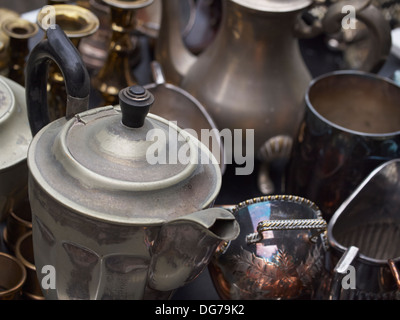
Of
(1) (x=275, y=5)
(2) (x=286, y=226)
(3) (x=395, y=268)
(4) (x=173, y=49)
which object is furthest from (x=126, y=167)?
(4) (x=173, y=49)

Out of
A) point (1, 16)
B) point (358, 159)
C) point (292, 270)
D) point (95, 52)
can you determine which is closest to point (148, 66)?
point (95, 52)

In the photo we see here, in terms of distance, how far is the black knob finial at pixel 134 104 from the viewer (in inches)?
21.7

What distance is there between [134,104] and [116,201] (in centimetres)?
9

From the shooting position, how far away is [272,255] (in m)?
0.66

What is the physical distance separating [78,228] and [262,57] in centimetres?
49

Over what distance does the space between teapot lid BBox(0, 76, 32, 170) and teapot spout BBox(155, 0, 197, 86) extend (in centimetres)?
35

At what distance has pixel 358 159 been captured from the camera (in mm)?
794

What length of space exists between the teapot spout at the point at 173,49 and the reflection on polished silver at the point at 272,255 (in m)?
0.40

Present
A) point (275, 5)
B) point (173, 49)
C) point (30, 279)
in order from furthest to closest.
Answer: point (173, 49), point (275, 5), point (30, 279)

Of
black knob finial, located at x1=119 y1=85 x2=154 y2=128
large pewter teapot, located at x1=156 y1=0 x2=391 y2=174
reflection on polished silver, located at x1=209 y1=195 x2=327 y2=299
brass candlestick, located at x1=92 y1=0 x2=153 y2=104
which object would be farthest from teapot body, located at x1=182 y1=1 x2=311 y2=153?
black knob finial, located at x1=119 y1=85 x2=154 y2=128

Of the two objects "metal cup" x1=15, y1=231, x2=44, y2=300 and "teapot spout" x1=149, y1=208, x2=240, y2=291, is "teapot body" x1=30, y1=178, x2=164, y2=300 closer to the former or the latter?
"teapot spout" x1=149, y1=208, x2=240, y2=291

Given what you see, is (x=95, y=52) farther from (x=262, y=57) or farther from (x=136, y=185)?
(x=136, y=185)

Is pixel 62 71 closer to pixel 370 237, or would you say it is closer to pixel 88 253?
pixel 88 253

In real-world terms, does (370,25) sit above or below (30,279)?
above
